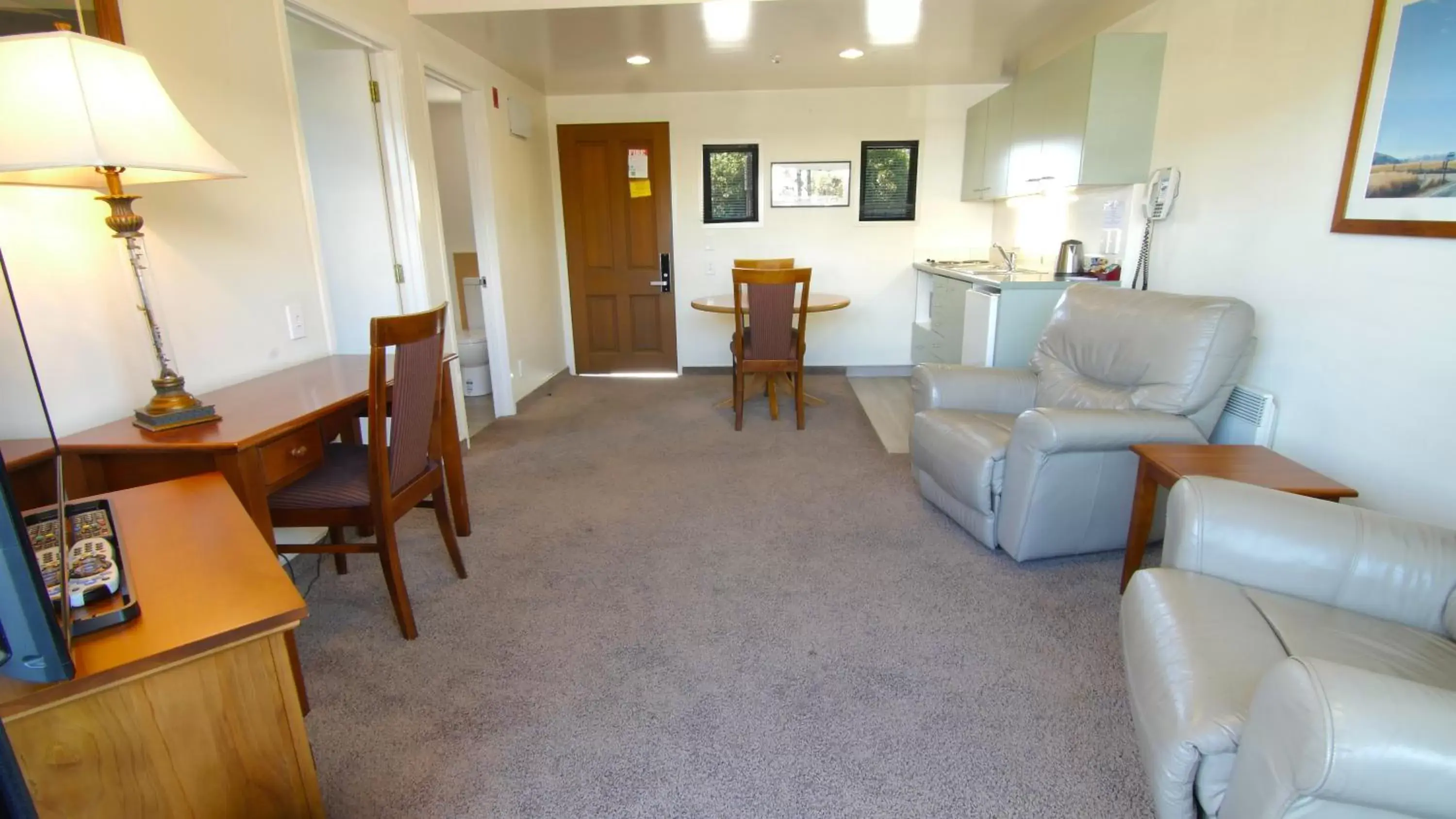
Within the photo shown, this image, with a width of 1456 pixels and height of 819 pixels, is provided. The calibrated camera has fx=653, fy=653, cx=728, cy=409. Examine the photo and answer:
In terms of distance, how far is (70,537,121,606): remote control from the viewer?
92cm

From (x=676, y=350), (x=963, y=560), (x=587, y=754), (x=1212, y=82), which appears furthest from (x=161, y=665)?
(x=676, y=350)

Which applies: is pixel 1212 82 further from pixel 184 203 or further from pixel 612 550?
pixel 184 203

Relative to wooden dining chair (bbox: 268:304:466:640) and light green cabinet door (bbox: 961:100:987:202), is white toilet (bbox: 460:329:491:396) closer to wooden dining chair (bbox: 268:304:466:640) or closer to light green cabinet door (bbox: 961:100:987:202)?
wooden dining chair (bbox: 268:304:466:640)

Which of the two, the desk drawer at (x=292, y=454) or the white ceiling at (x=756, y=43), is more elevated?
the white ceiling at (x=756, y=43)

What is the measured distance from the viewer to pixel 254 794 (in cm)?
97

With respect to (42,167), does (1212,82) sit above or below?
above

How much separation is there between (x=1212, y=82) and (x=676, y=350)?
3.96 m

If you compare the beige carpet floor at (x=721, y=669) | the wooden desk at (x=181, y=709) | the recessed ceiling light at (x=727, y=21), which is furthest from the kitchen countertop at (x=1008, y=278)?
the wooden desk at (x=181, y=709)

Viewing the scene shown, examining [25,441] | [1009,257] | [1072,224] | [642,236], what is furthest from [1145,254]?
[25,441]

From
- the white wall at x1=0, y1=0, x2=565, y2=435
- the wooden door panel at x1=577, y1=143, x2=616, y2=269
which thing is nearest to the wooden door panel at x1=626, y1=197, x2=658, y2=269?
the wooden door panel at x1=577, y1=143, x2=616, y2=269

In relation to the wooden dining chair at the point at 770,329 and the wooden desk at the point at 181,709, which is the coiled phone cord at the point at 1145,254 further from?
the wooden desk at the point at 181,709

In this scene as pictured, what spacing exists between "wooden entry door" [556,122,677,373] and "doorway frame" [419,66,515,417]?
124 centimetres

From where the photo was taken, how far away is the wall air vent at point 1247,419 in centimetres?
243

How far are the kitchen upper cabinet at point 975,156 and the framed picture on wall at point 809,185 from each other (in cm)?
91
